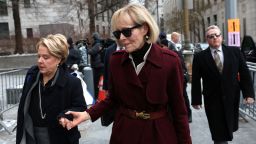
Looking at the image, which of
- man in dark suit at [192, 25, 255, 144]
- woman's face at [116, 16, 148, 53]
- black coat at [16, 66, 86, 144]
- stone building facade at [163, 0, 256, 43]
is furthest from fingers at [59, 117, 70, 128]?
stone building facade at [163, 0, 256, 43]

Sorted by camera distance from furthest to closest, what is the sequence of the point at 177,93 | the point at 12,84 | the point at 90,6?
the point at 90,6 → the point at 12,84 → the point at 177,93

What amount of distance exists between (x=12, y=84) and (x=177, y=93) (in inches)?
301

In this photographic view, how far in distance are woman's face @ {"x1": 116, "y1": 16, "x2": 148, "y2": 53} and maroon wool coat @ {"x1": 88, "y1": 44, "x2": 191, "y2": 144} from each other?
10 centimetres

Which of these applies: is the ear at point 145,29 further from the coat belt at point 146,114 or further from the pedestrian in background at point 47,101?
the pedestrian in background at point 47,101

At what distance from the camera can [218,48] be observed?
16.9 ft

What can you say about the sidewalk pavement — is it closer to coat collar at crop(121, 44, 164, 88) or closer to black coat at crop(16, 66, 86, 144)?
black coat at crop(16, 66, 86, 144)

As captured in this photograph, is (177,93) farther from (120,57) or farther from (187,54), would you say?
(187,54)

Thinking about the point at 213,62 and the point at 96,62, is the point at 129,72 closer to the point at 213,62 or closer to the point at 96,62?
the point at 213,62

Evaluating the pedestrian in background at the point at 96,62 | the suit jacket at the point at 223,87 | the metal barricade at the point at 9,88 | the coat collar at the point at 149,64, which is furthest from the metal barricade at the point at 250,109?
the metal barricade at the point at 9,88

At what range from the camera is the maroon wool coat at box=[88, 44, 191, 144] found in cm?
280

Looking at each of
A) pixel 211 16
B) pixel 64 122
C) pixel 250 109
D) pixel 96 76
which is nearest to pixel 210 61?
pixel 64 122

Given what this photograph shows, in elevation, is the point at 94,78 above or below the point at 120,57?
below

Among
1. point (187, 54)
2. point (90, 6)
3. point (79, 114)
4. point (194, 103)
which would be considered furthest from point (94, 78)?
point (90, 6)

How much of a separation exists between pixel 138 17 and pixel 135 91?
19.7 inches
